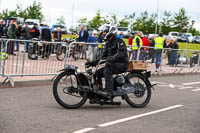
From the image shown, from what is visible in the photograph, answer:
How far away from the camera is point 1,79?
1233 cm

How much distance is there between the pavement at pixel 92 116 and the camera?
257 inches

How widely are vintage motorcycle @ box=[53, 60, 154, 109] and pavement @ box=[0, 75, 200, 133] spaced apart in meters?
0.18

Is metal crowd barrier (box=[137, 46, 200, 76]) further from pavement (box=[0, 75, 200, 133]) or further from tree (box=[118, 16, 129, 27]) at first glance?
tree (box=[118, 16, 129, 27])

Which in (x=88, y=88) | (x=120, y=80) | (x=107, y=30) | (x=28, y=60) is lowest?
(x=88, y=88)

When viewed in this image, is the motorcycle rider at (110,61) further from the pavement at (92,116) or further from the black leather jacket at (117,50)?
the pavement at (92,116)

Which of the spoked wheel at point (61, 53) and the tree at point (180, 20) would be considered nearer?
the spoked wheel at point (61, 53)

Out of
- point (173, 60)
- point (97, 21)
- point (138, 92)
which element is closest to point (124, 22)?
point (97, 21)

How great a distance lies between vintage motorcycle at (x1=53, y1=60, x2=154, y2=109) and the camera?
8.23m

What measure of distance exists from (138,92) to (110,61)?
1.02 metres

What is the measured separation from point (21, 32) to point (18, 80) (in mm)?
12792

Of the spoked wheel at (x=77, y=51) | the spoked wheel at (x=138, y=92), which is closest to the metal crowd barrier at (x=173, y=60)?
the spoked wheel at (x=77, y=51)

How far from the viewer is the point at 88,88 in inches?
330

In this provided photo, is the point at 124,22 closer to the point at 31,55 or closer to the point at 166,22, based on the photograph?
the point at 166,22

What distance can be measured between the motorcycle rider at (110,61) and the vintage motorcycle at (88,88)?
0.12 meters
